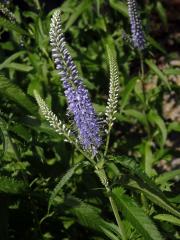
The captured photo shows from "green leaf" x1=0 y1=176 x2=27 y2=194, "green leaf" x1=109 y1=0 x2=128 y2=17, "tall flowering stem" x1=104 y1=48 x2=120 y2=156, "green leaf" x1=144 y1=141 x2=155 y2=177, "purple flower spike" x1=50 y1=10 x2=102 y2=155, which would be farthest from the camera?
"green leaf" x1=109 y1=0 x2=128 y2=17

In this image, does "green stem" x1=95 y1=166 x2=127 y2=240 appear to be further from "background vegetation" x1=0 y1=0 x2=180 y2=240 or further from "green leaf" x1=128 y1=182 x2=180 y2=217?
"green leaf" x1=128 y1=182 x2=180 y2=217

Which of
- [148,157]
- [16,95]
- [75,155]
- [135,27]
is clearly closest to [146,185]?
[16,95]

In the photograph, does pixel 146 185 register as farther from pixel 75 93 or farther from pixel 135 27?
pixel 135 27

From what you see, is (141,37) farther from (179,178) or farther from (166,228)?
(179,178)

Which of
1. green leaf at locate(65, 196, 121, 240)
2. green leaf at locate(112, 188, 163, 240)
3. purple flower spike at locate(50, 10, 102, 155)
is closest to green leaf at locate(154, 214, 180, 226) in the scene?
green leaf at locate(65, 196, 121, 240)

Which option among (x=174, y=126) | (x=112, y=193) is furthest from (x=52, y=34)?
(x=174, y=126)

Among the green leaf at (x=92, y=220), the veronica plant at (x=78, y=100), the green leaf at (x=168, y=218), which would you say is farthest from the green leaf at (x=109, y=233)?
the veronica plant at (x=78, y=100)

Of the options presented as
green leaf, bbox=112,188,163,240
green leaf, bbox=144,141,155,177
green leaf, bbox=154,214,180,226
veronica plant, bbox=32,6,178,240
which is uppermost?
veronica plant, bbox=32,6,178,240
